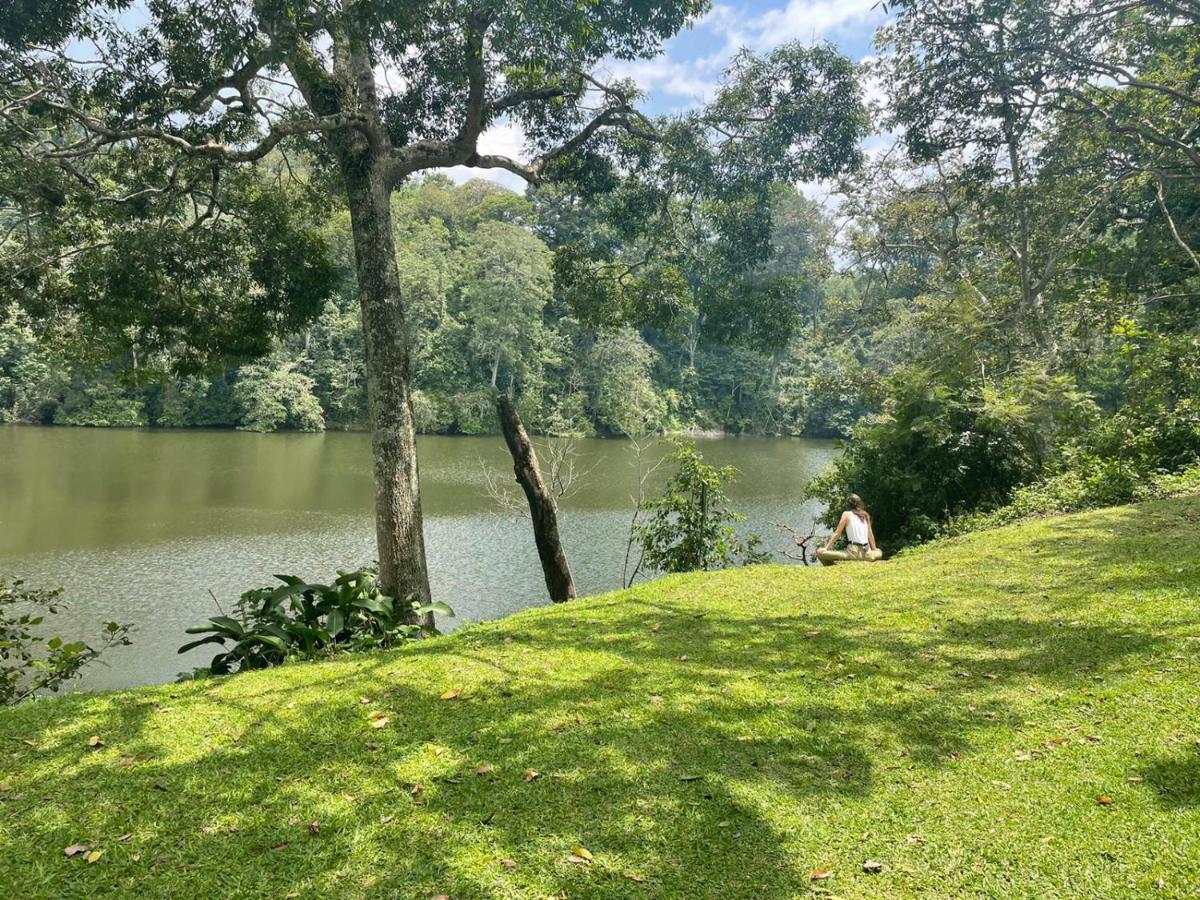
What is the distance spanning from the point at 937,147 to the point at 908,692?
7744 mm

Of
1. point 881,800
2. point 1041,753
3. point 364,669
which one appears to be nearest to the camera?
point 881,800

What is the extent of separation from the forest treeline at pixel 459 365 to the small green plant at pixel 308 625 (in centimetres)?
2644

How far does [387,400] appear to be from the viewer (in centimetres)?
670

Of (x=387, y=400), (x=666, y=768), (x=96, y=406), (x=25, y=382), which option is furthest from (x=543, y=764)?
(x=25, y=382)

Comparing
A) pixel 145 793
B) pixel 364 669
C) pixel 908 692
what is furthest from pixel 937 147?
pixel 145 793

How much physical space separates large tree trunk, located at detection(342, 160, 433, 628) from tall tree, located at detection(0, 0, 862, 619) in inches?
0.6

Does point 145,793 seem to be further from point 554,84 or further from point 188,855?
point 554,84

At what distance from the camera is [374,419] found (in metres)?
6.84

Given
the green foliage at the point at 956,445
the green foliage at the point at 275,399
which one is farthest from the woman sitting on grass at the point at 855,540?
the green foliage at the point at 275,399

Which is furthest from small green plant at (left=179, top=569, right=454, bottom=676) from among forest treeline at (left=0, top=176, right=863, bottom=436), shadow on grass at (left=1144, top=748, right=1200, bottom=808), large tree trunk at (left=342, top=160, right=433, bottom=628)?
forest treeline at (left=0, top=176, right=863, bottom=436)

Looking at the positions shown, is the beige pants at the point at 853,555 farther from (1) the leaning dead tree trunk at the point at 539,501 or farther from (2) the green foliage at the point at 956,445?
(1) the leaning dead tree trunk at the point at 539,501

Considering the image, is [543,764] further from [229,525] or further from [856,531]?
[229,525]

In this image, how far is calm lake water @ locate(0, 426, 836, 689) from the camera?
11922mm

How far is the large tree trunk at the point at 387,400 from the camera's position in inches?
264
